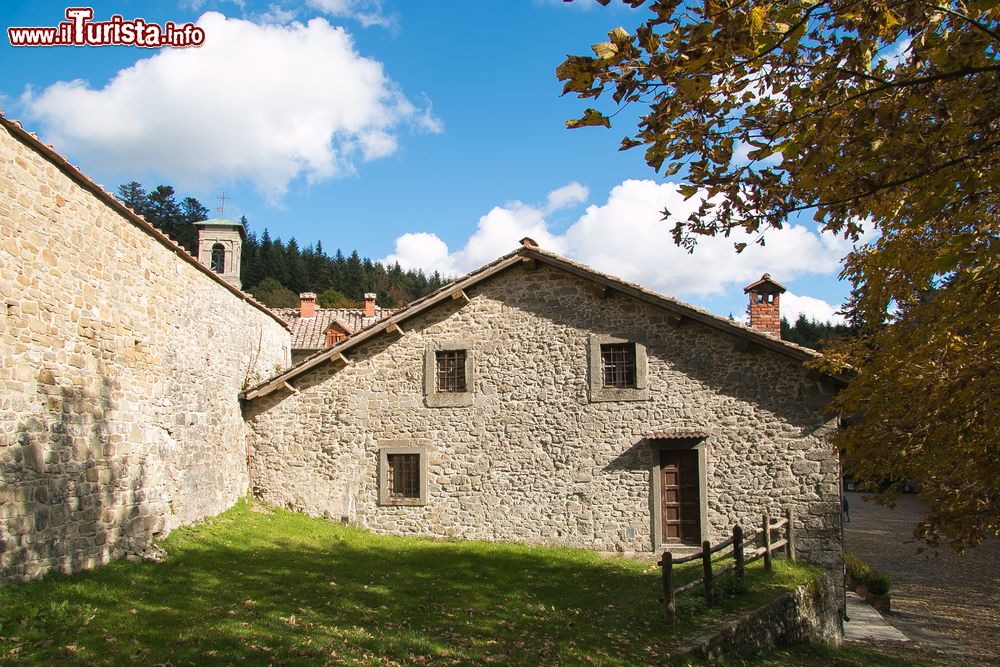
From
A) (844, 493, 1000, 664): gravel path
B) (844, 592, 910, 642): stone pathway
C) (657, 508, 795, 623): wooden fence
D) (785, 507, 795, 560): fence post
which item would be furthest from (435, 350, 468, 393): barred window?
(844, 592, 910, 642): stone pathway

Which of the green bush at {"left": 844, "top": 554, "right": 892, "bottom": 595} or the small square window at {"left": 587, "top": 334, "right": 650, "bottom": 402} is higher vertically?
the small square window at {"left": 587, "top": 334, "right": 650, "bottom": 402}

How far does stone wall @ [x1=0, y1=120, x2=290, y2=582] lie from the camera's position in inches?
299

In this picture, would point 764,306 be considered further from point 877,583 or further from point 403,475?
point 403,475

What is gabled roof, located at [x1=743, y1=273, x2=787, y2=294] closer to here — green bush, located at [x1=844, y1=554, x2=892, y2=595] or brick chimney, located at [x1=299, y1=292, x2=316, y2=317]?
green bush, located at [x1=844, y1=554, x2=892, y2=595]

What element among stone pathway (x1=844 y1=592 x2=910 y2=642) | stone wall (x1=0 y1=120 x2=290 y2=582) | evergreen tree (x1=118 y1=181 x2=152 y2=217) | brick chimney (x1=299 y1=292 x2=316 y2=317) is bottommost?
stone pathway (x1=844 y1=592 x2=910 y2=642)

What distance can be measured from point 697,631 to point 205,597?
21.0ft

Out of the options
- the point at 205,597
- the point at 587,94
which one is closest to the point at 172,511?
the point at 205,597

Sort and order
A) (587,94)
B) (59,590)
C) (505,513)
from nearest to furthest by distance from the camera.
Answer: (587,94)
(59,590)
(505,513)

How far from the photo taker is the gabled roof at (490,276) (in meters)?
13.3

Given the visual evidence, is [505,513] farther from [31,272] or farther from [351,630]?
[31,272]

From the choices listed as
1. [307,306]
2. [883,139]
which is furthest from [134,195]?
[883,139]

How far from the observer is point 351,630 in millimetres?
7758

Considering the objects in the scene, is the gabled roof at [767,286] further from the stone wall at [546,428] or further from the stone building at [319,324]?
the stone building at [319,324]

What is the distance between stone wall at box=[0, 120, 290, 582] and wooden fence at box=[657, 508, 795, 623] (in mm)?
7723
